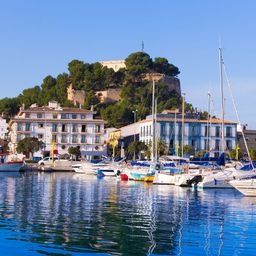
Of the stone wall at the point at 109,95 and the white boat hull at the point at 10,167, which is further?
the stone wall at the point at 109,95

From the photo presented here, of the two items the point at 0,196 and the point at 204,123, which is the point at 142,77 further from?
the point at 0,196

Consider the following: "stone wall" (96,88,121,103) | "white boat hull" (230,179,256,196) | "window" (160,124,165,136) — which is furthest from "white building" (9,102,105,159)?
"white boat hull" (230,179,256,196)

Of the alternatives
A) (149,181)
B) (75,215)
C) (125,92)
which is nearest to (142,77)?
(125,92)

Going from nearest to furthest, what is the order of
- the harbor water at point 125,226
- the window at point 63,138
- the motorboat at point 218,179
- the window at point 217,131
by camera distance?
the harbor water at point 125,226
the motorboat at point 218,179
the window at point 217,131
the window at point 63,138

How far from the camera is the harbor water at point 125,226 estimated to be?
1689cm

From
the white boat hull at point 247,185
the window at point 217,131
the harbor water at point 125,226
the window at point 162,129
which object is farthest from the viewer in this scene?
the window at point 217,131

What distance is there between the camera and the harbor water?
55.4 feet

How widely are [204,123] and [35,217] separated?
233ft

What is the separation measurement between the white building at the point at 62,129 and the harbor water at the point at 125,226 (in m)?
62.9

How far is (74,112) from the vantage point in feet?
323

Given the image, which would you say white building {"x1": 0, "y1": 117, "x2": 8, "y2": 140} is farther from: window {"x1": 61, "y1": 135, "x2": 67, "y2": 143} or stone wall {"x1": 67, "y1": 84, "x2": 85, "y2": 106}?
window {"x1": 61, "y1": 135, "x2": 67, "y2": 143}

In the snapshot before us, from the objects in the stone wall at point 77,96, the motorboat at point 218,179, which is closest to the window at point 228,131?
the stone wall at point 77,96

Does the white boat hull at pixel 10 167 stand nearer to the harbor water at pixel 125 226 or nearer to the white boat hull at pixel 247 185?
the harbor water at pixel 125 226

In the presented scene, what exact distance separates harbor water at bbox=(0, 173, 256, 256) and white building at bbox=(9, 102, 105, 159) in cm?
6289
